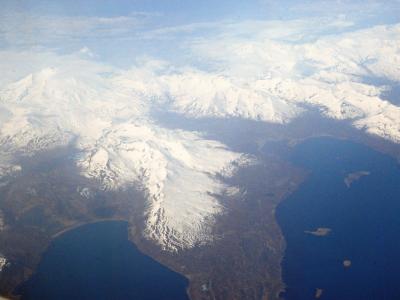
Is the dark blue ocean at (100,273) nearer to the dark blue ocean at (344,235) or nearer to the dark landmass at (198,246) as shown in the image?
the dark landmass at (198,246)

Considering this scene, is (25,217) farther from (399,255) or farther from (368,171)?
(368,171)

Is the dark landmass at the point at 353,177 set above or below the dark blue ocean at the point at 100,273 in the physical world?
below

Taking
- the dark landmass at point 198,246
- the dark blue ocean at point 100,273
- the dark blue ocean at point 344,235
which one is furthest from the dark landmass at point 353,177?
the dark blue ocean at point 100,273

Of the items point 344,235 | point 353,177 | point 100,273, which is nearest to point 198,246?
point 100,273

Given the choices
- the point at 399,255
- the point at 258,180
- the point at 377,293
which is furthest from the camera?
the point at 258,180

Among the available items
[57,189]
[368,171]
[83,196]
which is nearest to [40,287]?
[83,196]
